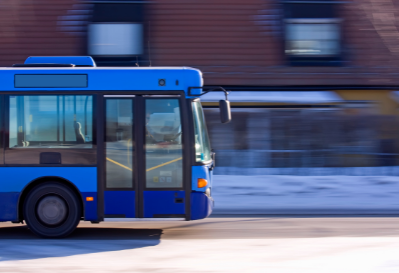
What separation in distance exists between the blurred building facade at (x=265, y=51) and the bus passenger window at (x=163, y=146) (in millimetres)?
8791

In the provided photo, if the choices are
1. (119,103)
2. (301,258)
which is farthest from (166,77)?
(301,258)

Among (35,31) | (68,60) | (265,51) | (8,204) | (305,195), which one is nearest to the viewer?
(8,204)

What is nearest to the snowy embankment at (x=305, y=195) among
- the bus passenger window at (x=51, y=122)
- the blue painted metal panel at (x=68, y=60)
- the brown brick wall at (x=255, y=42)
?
the bus passenger window at (x=51, y=122)

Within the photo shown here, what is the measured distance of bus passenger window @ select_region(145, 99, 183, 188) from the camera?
721 centimetres

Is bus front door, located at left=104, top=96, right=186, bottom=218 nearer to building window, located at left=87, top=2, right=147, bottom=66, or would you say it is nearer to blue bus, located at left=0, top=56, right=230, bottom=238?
blue bus, located at left=0, top=56, right=230, bottom=238

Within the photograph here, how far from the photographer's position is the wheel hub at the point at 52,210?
7258 mm

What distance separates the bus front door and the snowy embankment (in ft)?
9.26

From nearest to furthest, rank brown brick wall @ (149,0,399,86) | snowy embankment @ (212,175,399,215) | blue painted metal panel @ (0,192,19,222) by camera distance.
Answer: blue painted metal panel @ (0,192,19,222) → snowy embankment @ (212,175,399,215) → brown brick wall @ (149,0,399,86)

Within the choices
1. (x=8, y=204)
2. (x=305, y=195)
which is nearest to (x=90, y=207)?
(x=8, y=204)

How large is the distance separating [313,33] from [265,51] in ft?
5.96

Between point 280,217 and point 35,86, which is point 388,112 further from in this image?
point 35,86

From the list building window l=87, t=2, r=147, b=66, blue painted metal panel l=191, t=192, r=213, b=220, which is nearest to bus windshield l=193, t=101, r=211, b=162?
blue painted metal panel l=191, t=192, r=213, b=220

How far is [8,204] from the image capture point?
716 cm

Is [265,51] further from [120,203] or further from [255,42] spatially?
[120,203]
